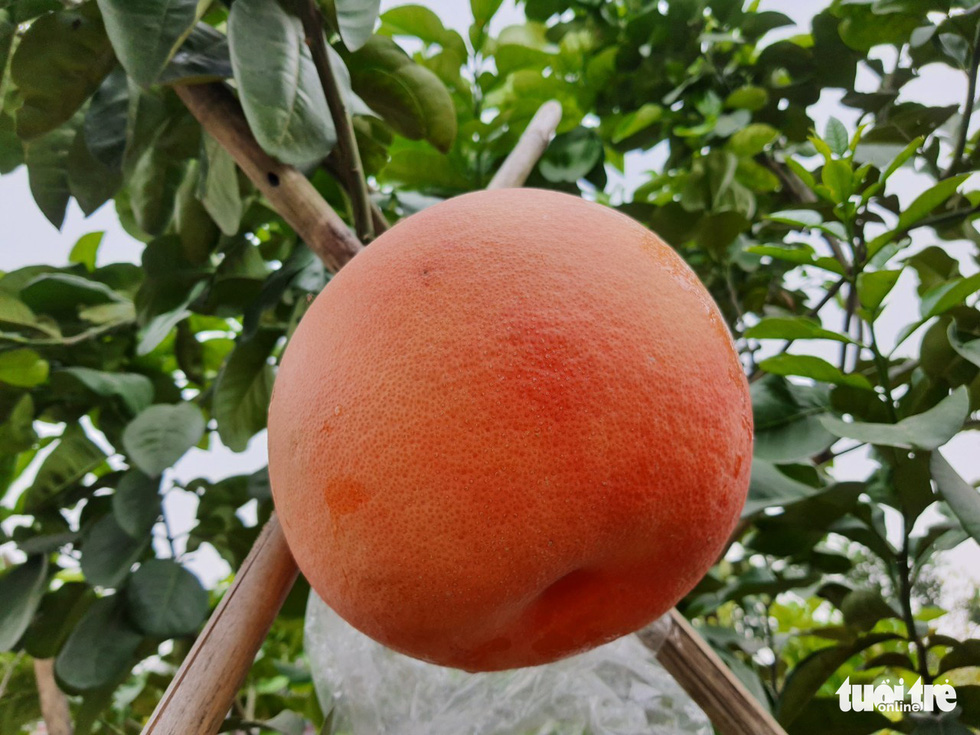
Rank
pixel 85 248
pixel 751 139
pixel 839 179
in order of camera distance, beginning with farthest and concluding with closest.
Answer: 1. pixel 85 248
2. pixel 751 139
3. pixel 839 179

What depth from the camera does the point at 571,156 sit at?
0.92 metres

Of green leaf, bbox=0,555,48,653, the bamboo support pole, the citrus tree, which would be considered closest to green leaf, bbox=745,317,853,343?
the citrus tree

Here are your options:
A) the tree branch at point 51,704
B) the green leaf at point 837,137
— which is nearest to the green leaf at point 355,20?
the green leaf at point 837,137

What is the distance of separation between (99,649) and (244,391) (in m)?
0.27

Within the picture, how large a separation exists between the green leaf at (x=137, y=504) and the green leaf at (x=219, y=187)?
0.27 meters

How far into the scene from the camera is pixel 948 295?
23.4 inches

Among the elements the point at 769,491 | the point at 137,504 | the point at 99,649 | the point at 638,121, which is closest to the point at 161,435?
the point at 137,504

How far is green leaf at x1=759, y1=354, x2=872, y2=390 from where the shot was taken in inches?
23.8

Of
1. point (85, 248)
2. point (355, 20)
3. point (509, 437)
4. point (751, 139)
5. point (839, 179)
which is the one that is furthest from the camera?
point (85, 248)

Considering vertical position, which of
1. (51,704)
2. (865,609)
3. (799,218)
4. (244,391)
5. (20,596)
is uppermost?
(799,218)

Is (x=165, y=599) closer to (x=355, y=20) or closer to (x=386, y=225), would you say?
(x=386, y=225)

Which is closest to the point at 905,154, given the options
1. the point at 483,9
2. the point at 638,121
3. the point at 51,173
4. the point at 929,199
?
the point at 929,199

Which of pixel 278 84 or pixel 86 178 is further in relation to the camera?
pixel 86 178

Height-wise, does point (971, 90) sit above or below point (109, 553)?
above
